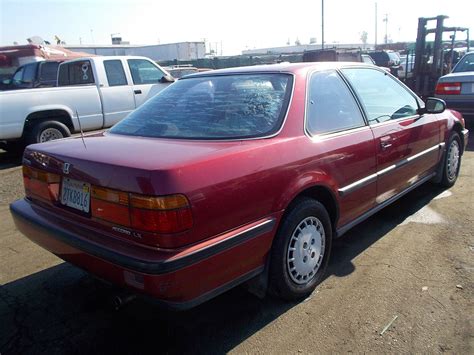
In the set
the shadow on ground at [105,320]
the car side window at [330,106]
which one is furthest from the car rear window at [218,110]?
the shadow on ground at [105,320]

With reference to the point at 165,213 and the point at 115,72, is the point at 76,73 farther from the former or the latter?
the point at 165,213

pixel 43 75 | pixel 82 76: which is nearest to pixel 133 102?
pixel 82 76

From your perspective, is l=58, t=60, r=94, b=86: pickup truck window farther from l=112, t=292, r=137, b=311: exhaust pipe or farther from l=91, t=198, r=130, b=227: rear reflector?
l=112, t=292, r=137, b=311: exhaust pipe

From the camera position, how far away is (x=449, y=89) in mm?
8141

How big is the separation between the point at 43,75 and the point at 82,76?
213 centimetres

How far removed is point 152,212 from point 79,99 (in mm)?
6472

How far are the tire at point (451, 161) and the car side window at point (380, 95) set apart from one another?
3.23 ft

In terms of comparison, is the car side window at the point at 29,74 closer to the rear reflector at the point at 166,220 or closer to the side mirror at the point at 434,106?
the side mirror at the point at 434,106

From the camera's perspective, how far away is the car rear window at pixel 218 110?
2.79m

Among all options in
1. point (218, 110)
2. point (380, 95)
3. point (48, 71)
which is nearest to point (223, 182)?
point (218, 110)

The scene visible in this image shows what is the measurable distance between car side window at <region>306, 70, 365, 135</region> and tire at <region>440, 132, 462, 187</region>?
2100mm

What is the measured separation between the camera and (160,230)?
2.13m

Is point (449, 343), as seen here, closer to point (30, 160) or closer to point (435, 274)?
point (435, 274)

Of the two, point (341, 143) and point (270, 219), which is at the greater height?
point (341, 143)
